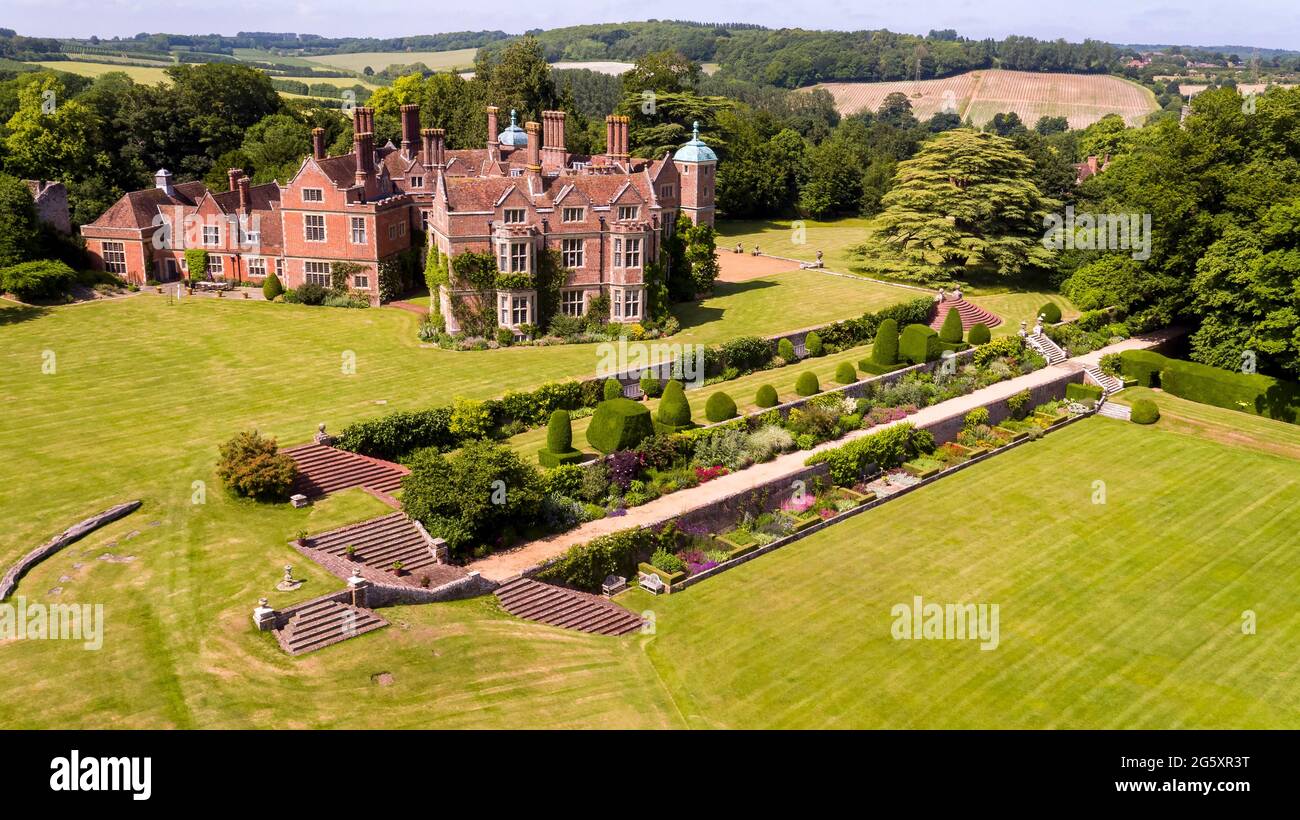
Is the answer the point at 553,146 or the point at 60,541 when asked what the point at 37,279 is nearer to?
the point at 553,146

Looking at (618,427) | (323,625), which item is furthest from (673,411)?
(323,625)

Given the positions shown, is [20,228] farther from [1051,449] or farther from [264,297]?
[1051,449]

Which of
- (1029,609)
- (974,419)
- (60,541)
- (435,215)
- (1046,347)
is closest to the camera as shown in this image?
(60,541)

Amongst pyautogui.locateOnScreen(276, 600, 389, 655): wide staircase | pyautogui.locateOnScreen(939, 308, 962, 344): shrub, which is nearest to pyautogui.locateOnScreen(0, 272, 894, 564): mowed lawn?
pyautogui.locateOnScreen(276, 600, 389, 655): wide staircase

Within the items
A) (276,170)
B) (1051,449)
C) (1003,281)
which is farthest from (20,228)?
(1003,281)

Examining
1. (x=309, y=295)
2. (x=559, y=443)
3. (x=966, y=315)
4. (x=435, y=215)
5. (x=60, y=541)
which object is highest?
(x=435, y=215)

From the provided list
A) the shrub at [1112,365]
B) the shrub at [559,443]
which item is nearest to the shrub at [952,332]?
the shrub at [1112,365]
